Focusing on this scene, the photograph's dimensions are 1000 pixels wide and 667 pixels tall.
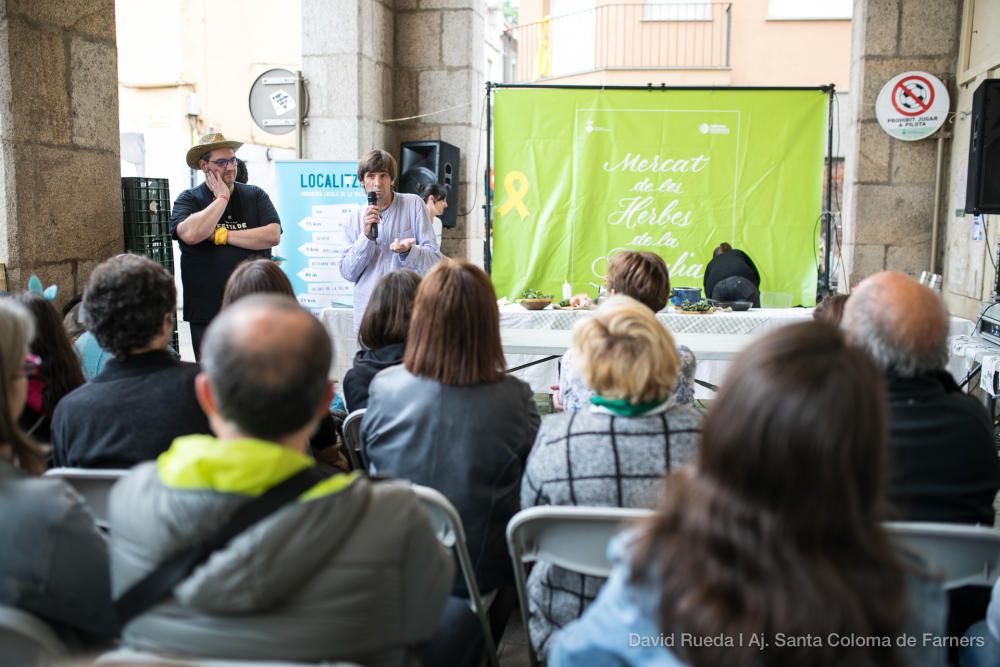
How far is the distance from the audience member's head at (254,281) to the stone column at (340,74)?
163 inches

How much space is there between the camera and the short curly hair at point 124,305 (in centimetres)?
201

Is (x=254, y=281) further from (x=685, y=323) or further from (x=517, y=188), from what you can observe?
(x=517, y=188)

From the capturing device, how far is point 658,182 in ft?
20.7

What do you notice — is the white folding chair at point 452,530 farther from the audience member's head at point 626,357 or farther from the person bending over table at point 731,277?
the person bending over table at point 731,277

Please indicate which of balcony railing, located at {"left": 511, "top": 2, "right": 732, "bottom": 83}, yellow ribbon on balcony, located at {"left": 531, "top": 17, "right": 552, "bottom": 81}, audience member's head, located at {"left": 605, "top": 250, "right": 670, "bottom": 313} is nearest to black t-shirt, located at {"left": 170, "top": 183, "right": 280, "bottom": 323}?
audience member's head, located at {"left": 605, "top": 250, "right": 670, "bottom": 313}

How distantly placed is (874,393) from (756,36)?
1646 centimetres

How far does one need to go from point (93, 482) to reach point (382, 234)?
9.59ft

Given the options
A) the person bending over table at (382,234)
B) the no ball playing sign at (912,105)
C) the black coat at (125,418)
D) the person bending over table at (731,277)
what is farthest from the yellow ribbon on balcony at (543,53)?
the black coat at (125,418)

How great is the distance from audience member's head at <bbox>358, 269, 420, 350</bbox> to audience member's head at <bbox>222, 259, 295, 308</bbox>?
0.28m

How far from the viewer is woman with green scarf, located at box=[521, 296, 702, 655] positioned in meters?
1.69

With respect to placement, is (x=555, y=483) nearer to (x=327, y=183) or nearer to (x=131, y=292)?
(x=131, y=292)

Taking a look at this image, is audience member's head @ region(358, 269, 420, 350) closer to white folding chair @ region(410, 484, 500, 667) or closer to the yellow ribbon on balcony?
white folding chair @ region(410, 484, 500, 667)

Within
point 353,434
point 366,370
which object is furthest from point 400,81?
point 353,434

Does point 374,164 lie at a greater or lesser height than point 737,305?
greater
